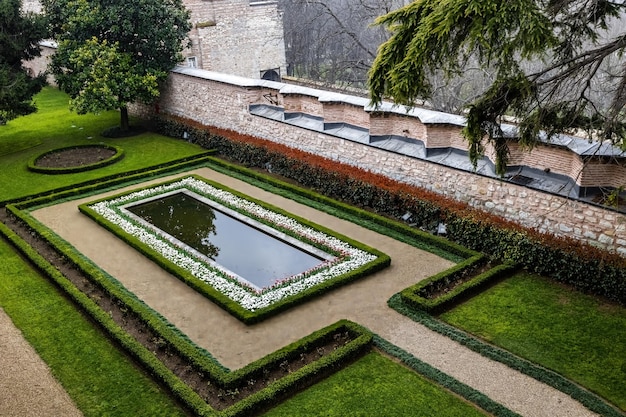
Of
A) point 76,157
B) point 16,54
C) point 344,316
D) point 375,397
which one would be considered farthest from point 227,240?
point 16,54

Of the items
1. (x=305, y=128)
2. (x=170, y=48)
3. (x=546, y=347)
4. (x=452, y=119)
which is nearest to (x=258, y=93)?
(x=305, y=128)

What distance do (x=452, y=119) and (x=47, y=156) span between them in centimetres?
1048

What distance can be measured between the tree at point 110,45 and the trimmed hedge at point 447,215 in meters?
2.73

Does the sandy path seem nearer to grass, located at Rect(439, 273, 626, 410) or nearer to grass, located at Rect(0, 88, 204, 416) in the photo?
grass, located at Rect(0, 88, 204, 416)

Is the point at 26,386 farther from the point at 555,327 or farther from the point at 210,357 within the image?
the point at 555,327

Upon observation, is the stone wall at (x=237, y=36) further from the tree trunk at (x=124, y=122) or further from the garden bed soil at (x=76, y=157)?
the garden bed soil at (x=76, y=157)

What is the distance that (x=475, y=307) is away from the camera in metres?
8.38

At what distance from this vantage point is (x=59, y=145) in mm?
16172

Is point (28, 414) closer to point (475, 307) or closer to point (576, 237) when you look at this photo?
point (475, 307)

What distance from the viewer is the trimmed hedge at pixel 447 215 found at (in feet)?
27.8

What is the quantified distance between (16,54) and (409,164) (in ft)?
33.8

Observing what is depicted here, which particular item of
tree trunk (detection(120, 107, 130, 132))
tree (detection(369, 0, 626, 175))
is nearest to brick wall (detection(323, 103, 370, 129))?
tree (detection(369, 0, 626, 175))

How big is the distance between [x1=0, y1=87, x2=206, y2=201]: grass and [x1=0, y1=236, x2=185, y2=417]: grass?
4.52 meters

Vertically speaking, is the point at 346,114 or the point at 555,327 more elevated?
the point at 346,114
